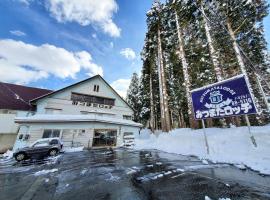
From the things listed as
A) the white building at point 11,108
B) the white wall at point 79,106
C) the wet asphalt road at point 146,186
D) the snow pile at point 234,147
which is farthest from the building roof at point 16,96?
the snow pile at point 234,147

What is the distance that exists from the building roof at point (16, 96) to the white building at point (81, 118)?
1730 millimetres

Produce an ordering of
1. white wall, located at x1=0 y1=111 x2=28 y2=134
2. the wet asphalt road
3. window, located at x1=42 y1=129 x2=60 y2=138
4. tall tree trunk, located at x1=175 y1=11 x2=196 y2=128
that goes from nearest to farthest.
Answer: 1. the wet asphalt road
2. tall tree trunk, located at x1=175 y1=11 x2=196 y2=128
3. window, located at x1=42 y1=129 x2=60 y2=138
4. white wall, located at x1=0 y1=111 x2=28 y2=134

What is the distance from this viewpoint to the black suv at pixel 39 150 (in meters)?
10.9

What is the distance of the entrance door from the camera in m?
17.2

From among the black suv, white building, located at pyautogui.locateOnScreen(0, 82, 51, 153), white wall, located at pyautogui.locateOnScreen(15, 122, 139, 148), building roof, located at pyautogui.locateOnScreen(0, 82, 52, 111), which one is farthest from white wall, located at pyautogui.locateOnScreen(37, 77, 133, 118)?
the black suv

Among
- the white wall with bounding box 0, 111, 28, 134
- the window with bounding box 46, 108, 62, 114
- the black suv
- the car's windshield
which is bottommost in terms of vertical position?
the black suv

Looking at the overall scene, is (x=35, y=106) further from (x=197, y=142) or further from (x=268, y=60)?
(x=268, y=60)

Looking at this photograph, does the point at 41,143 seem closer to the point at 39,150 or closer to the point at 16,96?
the point at 39,150

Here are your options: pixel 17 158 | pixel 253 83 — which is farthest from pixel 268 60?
pixel 17 158

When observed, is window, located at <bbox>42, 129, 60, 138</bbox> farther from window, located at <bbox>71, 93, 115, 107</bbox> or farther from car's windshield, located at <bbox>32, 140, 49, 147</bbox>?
window, located at <bbox>71, 93, 115, 107</bbox>

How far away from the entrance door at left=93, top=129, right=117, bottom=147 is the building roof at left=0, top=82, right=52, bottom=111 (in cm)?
910

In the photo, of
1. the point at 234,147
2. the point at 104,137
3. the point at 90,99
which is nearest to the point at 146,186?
the point at 234,147

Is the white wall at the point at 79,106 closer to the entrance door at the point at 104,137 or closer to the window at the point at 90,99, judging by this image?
the window at the point at 90,99

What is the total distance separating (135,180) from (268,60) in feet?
91.2
